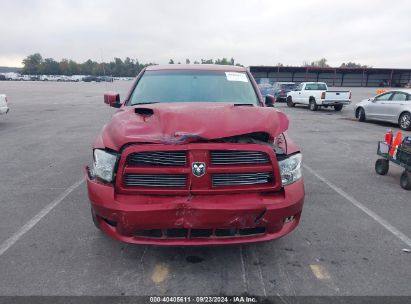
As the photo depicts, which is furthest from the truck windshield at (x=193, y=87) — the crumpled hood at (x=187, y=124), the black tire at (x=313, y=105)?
the black tire at (x=313, y=105)

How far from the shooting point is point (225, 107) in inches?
137

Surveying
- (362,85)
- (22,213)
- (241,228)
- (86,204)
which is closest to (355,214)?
(241,228)

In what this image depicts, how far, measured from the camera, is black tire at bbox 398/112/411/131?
12.7 metres

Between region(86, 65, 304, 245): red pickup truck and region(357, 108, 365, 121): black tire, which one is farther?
region(357, 108, 365, 121): black tire

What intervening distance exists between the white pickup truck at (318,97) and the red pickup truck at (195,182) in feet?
59.5

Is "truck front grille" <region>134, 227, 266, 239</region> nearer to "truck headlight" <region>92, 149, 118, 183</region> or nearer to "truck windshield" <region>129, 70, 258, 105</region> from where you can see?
"truck headlight" <region>92, 149, 118, 183</region>

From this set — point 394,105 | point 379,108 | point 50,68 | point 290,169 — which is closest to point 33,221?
point 290,169

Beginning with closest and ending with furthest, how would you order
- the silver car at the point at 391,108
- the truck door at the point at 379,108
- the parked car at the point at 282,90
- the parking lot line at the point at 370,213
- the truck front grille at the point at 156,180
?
the truck front grille at the point at 156,180, the parking lot line at the point at 370,213, the silver car at the point at 391,108, the truck door at the point at 379,108, the parked car at the point at 282,90

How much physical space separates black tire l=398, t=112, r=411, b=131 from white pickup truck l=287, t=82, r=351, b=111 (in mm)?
6626

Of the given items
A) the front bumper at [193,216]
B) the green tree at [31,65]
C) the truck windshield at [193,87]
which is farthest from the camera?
the green tree at [31,65]

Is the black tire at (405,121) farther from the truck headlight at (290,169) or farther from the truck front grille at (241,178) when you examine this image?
the truck front grille at (241,178)

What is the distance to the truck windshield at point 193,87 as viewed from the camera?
4270 mm

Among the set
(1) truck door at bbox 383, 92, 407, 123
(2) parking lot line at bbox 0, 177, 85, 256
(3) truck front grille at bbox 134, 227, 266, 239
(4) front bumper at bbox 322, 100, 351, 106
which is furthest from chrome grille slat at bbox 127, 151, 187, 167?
(4) front bumper at bbox 322, 100, 351, 106

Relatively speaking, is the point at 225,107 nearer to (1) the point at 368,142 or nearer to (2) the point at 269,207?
(2) the point at 269,207
